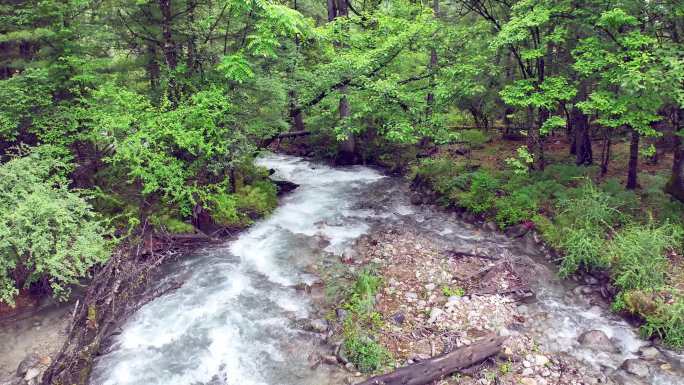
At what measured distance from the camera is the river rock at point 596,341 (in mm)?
8266

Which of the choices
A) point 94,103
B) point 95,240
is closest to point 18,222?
point 95,240

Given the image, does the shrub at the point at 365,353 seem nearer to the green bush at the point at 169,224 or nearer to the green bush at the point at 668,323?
the green bush at the point at 668,323

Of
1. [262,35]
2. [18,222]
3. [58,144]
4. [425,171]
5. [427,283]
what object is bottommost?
[427,283]

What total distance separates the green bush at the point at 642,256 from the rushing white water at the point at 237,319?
7309 mm

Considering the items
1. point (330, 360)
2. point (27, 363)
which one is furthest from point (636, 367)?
point (27, 363)

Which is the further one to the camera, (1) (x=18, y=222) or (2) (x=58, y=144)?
(2) (x=58, y=144)

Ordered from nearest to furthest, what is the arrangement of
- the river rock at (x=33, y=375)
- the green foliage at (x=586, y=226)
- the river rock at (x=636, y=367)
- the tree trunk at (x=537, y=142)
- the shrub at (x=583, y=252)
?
the river rock at (x=636, y=367) → the river rock at (x=33, y=375) → the shrub at (x=583, y=252) → the green foliage at (x=586, y=226) → the tree trunk at (x=537, y=142)

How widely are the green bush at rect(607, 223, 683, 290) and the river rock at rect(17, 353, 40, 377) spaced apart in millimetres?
12546

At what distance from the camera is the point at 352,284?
10.7m

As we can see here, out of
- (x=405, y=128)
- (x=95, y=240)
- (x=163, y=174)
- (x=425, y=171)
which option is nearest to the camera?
(x=95, y=240)

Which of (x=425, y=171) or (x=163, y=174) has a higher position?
(x=163, y=174)

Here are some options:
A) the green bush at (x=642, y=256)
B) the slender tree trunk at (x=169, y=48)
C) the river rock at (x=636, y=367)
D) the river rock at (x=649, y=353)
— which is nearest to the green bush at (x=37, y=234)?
the slender tree trunk at (x=169, y=48)

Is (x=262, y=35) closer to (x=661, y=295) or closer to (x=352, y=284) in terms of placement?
(x=352, y=284)

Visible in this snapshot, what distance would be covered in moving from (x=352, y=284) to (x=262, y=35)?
7769 millimetres
